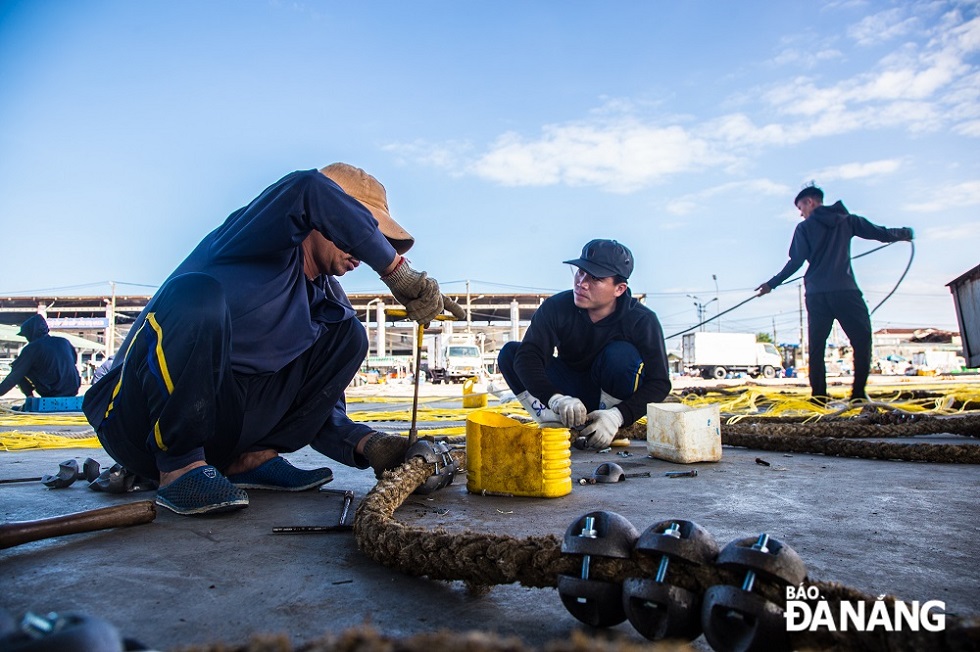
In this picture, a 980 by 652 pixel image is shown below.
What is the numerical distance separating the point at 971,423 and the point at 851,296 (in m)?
1.79

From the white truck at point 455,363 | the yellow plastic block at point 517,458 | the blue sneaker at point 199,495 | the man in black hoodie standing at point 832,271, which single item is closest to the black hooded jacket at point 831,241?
the man in black hoodie standing at point 832,271

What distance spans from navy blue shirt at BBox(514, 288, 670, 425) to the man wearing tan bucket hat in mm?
1208

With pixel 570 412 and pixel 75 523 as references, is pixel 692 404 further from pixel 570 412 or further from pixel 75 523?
pixel 75 523

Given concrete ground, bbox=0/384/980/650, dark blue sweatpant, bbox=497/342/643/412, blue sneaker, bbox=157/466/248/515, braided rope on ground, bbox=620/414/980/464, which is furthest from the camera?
dark blue sweatpant, bbox=497/342/643/412

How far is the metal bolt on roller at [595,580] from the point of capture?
0.81 meters

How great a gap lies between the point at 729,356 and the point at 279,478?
33.9 meters

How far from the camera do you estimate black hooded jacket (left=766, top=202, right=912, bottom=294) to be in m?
5.02

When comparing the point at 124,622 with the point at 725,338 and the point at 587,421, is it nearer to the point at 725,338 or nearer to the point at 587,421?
the point at 587,421

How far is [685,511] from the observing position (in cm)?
163

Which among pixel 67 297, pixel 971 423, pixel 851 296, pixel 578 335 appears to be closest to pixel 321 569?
pixel 578 335

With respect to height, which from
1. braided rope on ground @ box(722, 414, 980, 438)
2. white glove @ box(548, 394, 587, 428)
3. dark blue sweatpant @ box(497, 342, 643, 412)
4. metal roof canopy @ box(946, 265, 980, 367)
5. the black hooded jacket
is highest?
the black hooded jacket

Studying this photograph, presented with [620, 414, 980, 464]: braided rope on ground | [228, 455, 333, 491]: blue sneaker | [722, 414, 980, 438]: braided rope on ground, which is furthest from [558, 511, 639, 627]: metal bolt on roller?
[722, 414, 980, 438]: braided rope on ground

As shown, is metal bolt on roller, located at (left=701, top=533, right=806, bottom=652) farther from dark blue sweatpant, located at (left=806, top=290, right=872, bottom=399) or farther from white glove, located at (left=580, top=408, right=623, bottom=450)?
dark blue sweatpant, located at (left=806, top=290, right=872, bottom=399)

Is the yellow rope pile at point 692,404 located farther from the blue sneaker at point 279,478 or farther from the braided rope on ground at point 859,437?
the blue sneaker at point 279,478
